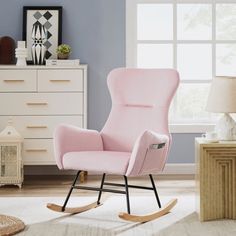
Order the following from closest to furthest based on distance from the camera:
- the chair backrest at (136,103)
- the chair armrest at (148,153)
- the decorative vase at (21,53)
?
1. the chair armrest at (148,153)
2. the chair backrest at (136,103)
3. the decorative vase at (21,53)

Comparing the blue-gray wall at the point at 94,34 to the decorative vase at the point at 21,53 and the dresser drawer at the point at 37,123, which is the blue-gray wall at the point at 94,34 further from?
the dresser drawer at the point at 37,123

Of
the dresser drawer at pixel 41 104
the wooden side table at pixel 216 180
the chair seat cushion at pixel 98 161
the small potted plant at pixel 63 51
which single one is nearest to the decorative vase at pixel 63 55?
the small potted plant at pixel 63 51

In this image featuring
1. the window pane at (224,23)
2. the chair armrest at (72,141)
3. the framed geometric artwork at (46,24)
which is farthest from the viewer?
the window pane at (224,23)

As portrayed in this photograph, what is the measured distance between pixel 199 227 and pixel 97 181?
205 cm

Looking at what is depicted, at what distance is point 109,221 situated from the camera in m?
3.79

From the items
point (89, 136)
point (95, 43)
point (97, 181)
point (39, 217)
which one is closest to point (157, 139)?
point (89, 136)

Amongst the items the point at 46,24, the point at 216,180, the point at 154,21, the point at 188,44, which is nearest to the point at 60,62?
the point at 46,24

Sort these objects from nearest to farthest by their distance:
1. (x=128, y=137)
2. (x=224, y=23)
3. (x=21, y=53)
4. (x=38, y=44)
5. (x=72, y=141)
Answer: (x=72, y=141) → (x=128, y=137) → (x=21, y=53) → (x=38, y=44) → (x=224, y=23)

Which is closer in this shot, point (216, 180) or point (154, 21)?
point (216, 180)

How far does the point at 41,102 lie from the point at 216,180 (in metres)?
2.17

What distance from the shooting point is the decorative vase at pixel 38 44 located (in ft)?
18.5

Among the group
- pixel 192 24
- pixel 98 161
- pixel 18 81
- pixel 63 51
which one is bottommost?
pixel 98 161

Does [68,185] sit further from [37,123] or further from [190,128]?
[190,128]

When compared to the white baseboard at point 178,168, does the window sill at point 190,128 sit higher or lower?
higher
